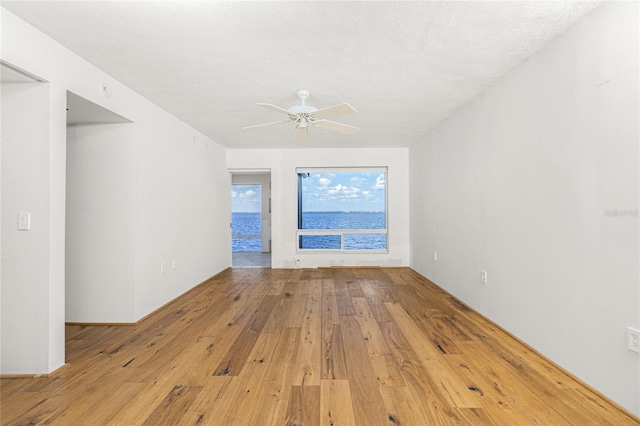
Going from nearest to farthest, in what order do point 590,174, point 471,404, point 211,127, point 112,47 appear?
point 471,404 → point 590,174 → point 112,47 → point 211,127

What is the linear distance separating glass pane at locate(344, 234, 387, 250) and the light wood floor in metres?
2.60

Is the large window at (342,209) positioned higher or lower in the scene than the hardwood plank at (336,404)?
higher

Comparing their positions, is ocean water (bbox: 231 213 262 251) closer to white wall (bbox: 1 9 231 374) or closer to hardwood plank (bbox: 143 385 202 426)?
white wall (bbox: 1 9 231 374)

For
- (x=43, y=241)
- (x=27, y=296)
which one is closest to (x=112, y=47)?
(x=43, y=241)

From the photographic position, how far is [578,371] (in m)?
1.88

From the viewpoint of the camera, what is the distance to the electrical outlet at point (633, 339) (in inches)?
60.1

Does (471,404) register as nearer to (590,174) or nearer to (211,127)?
(590,174)

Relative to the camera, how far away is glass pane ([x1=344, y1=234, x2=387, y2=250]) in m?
5.87

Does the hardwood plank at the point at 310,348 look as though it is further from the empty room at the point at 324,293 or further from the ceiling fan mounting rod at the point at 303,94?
the ceiling fan mounting rod at the point at 303,94

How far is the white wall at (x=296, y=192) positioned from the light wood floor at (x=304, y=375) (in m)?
A: 2.51

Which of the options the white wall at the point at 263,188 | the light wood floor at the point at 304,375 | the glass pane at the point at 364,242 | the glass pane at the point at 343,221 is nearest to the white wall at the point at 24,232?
the light wood floor at the point at 304,375

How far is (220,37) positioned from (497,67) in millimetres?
2222

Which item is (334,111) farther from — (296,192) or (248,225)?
(248,225)

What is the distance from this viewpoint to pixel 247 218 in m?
8.21
